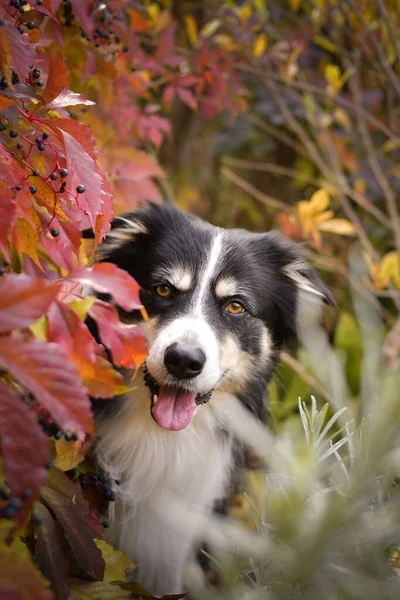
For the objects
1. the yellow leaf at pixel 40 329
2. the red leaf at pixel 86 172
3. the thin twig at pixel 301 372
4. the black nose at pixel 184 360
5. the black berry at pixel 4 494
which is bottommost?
the thin twig at pixel 301 372

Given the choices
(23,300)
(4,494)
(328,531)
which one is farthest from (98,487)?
(23,300)

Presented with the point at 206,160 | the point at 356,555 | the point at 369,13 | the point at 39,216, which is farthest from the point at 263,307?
the point at 206,160

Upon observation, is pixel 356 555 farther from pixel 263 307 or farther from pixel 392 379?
pixel 263 307

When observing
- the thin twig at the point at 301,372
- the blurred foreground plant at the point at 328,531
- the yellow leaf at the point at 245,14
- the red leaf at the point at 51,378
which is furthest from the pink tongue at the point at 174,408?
the yellow leaf at the point at 245,14

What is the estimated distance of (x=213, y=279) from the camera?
211 cm

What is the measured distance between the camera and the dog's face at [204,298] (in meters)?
1.84

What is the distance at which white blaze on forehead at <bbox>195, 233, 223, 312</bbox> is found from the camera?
205 centimetres

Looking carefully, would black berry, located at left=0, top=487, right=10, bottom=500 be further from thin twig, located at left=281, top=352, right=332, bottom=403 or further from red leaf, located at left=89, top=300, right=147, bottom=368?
thin twig, located at left=281, top=352, right=332, bottom=403

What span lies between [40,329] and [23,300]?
0.20 m

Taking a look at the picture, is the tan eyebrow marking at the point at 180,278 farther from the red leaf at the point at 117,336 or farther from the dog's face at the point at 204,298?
the red leaf at the point at 117,336

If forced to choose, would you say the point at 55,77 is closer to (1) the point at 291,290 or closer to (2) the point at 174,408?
(2) the point at 174,408

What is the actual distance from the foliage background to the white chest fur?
0.23 meters

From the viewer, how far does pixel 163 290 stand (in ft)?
6.82

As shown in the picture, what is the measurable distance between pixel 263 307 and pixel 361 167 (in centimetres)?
270
